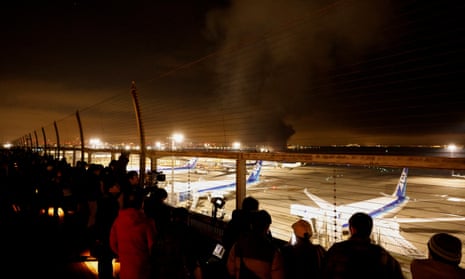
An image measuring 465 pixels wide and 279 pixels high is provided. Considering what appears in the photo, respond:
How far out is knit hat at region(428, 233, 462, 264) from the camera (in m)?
1.63

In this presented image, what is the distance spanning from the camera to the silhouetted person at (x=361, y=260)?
1592mm

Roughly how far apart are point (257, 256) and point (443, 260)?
3.92 feet

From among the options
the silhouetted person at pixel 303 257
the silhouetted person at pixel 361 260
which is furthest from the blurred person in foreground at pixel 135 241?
the silhouetted person at pixel 361 260

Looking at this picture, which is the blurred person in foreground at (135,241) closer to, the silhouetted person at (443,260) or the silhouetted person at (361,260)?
the silhouetted person at (361,260)

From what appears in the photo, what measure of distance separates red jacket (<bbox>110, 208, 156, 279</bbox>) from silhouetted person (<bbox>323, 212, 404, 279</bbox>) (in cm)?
149

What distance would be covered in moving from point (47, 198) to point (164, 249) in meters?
4.89

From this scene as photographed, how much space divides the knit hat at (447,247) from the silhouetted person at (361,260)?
0.28m

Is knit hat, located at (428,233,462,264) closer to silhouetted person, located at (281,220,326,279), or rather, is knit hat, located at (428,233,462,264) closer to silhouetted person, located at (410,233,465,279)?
silhouetted person, located at (410,233,465,279)

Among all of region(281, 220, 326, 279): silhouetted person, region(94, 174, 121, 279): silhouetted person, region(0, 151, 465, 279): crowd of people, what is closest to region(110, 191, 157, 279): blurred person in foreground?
region(0, 151, 465, 279): crowd of people

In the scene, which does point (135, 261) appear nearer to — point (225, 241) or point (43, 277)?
point (225, 241)

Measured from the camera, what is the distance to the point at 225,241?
8.38 ft

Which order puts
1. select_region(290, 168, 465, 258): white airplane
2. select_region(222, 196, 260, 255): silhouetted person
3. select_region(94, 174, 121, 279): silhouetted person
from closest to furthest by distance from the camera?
select_region(222, 196, 260, 255): silhouetted person
select_region(94, 174, 121, 279): silhouetted person
select_region(290, 168, 465, 258): white airplane

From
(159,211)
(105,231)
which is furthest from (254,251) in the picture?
(105,231)

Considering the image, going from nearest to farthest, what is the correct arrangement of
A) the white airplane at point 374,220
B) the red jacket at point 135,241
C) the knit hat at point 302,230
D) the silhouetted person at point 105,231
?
the knit hat at point 302,230
the red jacket at point 135,241
the silhouetted person at point 105,231
the white airplane at point 374,220
